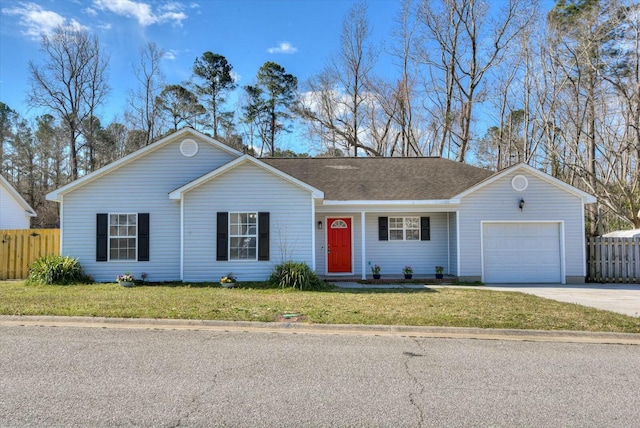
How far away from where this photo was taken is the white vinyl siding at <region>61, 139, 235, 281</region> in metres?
13.5

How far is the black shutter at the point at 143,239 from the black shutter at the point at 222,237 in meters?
2.36

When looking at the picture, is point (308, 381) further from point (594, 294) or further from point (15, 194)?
point (15, 194)

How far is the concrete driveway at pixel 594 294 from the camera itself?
382 inches

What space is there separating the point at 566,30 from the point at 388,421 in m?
25.0

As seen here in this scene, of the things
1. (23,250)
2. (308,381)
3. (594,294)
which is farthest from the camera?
(23,250)

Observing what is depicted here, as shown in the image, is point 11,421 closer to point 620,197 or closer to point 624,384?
point 624,384

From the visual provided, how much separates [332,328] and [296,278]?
16.0 feet

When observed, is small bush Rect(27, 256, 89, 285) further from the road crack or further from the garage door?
the garage door

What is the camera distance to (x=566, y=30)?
869 inches

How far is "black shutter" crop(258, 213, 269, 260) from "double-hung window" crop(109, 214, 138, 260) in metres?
4.09

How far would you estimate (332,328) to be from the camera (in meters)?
7.26

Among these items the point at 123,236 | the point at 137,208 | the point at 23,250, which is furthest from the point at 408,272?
the point at 23,250

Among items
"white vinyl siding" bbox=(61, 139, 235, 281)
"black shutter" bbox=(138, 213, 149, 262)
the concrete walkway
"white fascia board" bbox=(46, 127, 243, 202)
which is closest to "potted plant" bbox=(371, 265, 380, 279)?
the concrete walkway

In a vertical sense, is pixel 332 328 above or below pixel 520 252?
below
